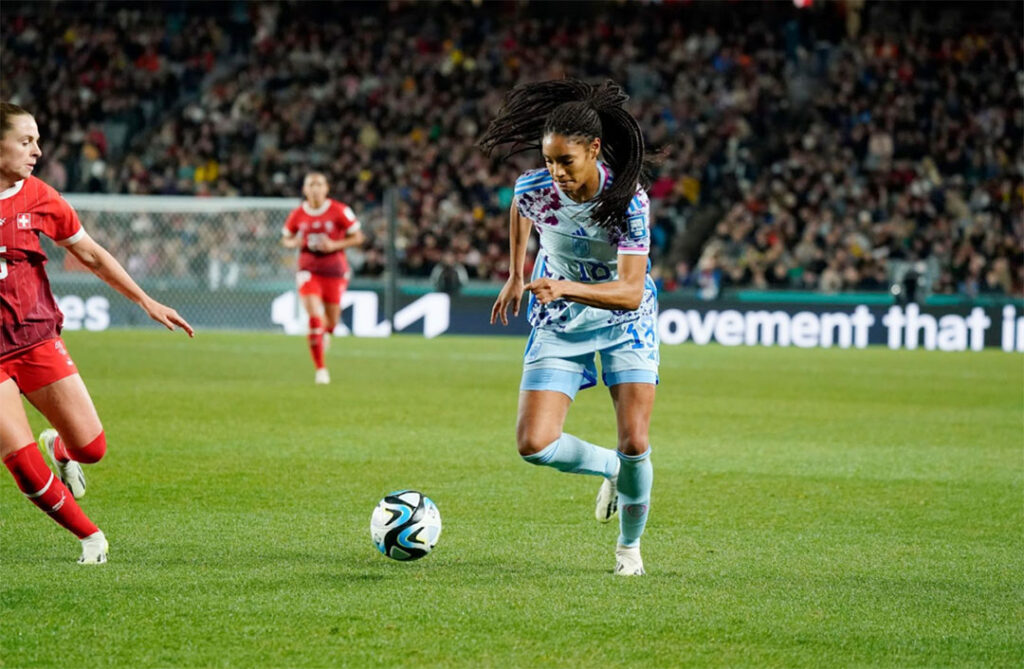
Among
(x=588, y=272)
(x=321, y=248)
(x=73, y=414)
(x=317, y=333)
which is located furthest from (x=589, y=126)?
(x=321, y=248)

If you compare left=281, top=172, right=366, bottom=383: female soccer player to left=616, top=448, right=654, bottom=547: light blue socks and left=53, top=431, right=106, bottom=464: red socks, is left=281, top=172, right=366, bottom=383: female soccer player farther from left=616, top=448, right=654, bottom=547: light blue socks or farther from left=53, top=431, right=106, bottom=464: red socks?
left=616, top=448, right=654, bottom=547: light blue socks

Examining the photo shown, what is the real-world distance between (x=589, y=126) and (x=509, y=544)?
2.02 m

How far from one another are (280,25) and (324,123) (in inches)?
153

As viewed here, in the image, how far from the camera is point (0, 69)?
1287 inches

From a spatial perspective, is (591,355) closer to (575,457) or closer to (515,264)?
(575,457)

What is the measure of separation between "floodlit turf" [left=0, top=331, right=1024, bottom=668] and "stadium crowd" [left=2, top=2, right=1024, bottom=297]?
12.4 metres

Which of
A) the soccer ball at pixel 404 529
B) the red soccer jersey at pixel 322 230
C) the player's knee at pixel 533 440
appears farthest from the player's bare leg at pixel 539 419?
the red soccer jersey at pixel 322 230

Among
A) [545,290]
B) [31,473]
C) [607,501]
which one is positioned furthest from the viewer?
[607,501]

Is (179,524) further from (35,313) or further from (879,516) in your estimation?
(879,516)

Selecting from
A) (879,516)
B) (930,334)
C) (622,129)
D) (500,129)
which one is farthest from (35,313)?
(930,334)

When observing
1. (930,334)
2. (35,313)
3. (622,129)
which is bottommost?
(930,334)

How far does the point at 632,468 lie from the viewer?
19.1ft

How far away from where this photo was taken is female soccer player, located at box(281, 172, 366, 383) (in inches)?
591

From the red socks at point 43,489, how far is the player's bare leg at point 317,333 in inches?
351
